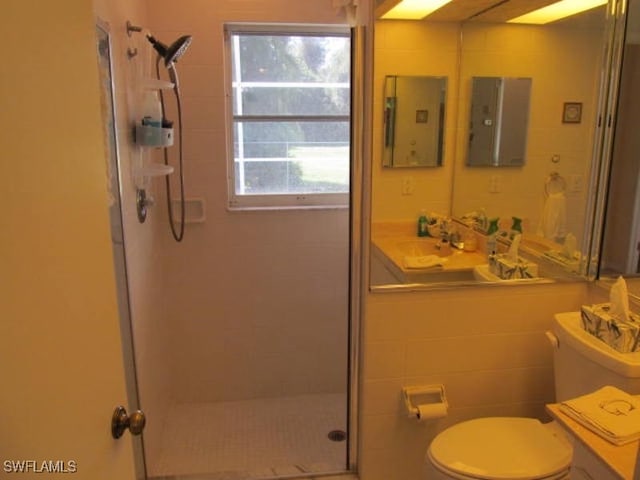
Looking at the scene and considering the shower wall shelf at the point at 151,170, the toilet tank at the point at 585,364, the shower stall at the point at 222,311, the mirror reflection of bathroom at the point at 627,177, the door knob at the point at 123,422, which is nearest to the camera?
the door knob at the point at 123,422

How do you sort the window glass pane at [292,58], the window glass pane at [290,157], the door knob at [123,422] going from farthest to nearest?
the window glass pane at [290,157], the window glass pane at [292,58], the door knob at [123,422]

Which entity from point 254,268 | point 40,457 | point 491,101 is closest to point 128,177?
point 254,268

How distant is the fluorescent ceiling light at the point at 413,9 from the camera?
203 centimetres

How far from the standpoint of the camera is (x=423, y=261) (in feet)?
6.49

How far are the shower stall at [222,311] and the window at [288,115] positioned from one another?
11cm

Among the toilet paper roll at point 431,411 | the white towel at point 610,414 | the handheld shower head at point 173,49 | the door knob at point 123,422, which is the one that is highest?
the handheld shower head at point 173,49

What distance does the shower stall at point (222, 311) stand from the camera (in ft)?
7.80

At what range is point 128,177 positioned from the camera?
6.56ft

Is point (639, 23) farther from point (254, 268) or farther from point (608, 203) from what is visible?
point (254, 268)

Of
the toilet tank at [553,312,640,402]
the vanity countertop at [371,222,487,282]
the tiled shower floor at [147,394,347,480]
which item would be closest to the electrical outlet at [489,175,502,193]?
the vanity countertop at [371,222,487,282]

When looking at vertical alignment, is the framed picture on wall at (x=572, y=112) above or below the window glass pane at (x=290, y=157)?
above

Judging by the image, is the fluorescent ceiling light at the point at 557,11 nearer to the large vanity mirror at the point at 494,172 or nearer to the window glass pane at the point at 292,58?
the large vanity mirror at the point at 494,172

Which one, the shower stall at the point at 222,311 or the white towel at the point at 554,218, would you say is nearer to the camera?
the white towel at the point at 554,218

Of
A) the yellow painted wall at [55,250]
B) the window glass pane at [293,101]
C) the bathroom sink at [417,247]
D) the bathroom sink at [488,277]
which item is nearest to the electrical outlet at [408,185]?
the bathroom sink at [417,247]
